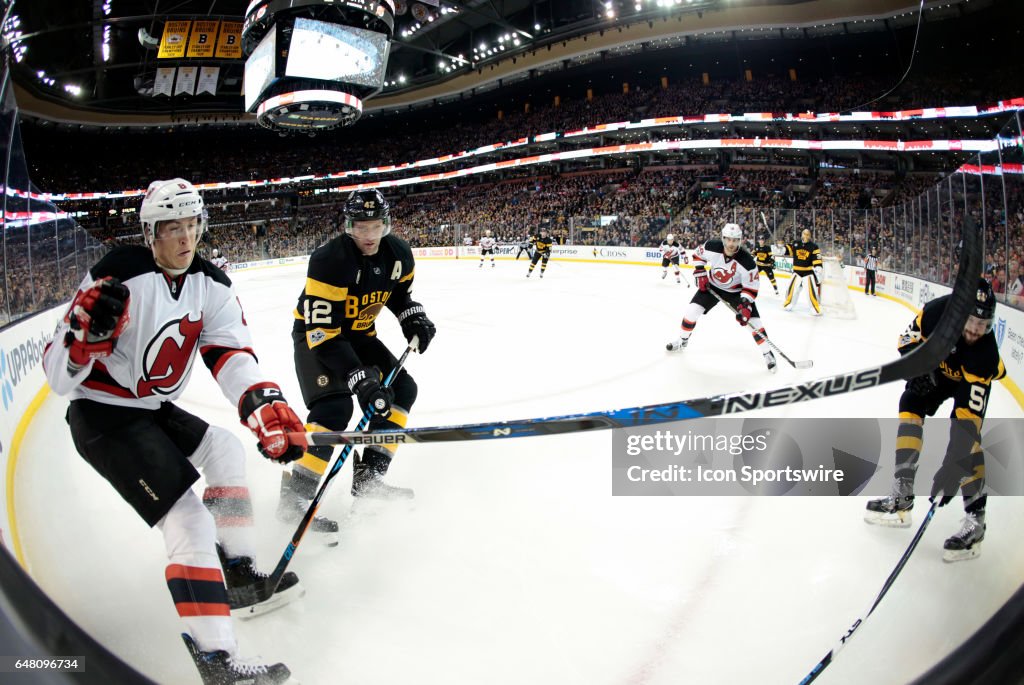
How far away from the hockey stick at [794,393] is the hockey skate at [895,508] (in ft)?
5.33

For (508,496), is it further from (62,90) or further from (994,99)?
(62,90)

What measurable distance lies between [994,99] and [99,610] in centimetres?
2732

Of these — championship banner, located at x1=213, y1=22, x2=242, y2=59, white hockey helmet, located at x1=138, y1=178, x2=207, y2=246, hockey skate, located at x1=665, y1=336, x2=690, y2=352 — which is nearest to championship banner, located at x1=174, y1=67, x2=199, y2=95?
championship banner, located at x1=213, y1=22, x2=242, y2=59

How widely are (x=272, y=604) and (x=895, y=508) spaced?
2871 mm

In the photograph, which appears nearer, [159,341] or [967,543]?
[159,341]

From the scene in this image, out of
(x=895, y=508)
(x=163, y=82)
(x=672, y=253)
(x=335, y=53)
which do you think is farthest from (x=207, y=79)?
(x=895, y=508)

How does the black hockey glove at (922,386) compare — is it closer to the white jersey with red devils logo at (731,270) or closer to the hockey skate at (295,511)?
the hockey skate at (295,511)

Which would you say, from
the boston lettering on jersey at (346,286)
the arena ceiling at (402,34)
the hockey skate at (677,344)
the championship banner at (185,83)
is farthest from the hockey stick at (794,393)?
the championship banner at (185,83)

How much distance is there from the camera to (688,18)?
2508cm

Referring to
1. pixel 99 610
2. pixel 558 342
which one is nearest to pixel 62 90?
pixel 558 342

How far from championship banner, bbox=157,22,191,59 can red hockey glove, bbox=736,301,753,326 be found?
62.5 feet

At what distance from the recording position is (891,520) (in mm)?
2686

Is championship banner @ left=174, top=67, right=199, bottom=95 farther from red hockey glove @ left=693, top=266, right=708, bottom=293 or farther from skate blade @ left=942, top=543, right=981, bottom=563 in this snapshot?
skate blade @ left=942, top=543, right=981, bottom=563

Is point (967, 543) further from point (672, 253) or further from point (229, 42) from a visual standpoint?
point (229, 42)
